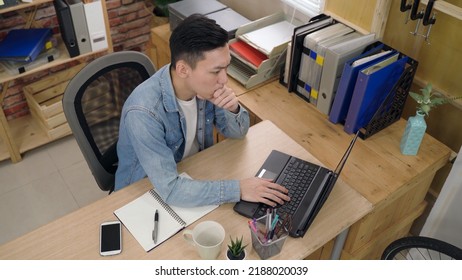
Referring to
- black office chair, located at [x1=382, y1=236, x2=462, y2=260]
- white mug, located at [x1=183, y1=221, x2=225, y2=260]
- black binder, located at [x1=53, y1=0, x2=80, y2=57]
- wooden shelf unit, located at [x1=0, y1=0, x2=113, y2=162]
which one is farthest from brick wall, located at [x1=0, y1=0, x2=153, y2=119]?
black office chair, located at [x1=382, y1=236, x2=462, y2=260]

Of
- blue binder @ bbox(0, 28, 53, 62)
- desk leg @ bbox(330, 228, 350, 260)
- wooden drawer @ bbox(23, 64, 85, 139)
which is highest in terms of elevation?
blue binder @ bbox(0, 28, 53, 62)

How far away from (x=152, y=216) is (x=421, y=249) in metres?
1.13

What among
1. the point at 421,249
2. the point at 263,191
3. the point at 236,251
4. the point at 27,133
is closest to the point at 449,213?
the point at 421,249

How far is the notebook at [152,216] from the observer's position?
60.3 inches

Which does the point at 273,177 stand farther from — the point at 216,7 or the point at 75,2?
the point at 75,2

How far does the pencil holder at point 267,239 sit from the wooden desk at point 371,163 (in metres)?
0.50

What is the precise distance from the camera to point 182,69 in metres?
1.65

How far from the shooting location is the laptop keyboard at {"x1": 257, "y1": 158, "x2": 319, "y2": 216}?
5.33ft

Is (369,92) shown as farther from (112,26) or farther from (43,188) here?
(112,26)

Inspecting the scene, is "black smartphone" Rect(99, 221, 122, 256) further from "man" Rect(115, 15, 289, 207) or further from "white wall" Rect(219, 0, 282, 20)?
"white wall" Rect(219, 0, 282, 20)

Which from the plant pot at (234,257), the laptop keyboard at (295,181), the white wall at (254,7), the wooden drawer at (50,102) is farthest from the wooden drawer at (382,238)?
the wooden drawer at (50,102)

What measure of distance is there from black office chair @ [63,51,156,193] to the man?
6.7 inches

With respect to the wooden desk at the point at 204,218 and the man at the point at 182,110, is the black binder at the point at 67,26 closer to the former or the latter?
the man at the point at 182,110
